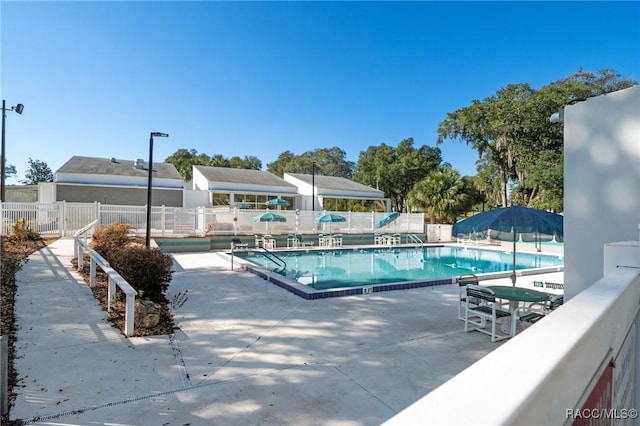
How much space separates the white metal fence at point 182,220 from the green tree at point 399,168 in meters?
20.5

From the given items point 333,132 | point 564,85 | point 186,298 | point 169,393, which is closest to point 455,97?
point 564,85

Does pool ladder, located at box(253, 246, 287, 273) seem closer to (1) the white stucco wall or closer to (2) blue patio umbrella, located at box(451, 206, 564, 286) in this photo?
(2) blue patio umbrella, located at box(451, 206, 564, 286)

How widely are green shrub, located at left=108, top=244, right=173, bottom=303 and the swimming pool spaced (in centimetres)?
318

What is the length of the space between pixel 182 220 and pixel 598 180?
18897mm

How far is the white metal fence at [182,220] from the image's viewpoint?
53.6 ft

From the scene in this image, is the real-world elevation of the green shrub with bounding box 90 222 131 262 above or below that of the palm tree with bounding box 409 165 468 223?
below

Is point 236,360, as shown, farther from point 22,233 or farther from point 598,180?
point 22,233

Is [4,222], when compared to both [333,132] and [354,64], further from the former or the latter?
[333,132]

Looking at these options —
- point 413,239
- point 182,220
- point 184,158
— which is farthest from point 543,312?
point 184,158

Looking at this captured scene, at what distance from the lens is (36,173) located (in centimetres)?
6438

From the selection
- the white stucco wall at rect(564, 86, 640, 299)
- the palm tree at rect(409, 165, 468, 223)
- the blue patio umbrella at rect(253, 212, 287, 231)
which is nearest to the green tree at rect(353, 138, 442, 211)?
the palm tree at rect(409, 165, 468, 223)

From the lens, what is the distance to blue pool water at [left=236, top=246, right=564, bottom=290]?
503 inches

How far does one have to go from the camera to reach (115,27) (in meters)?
11.6

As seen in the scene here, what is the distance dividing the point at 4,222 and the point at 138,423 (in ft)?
55.2
